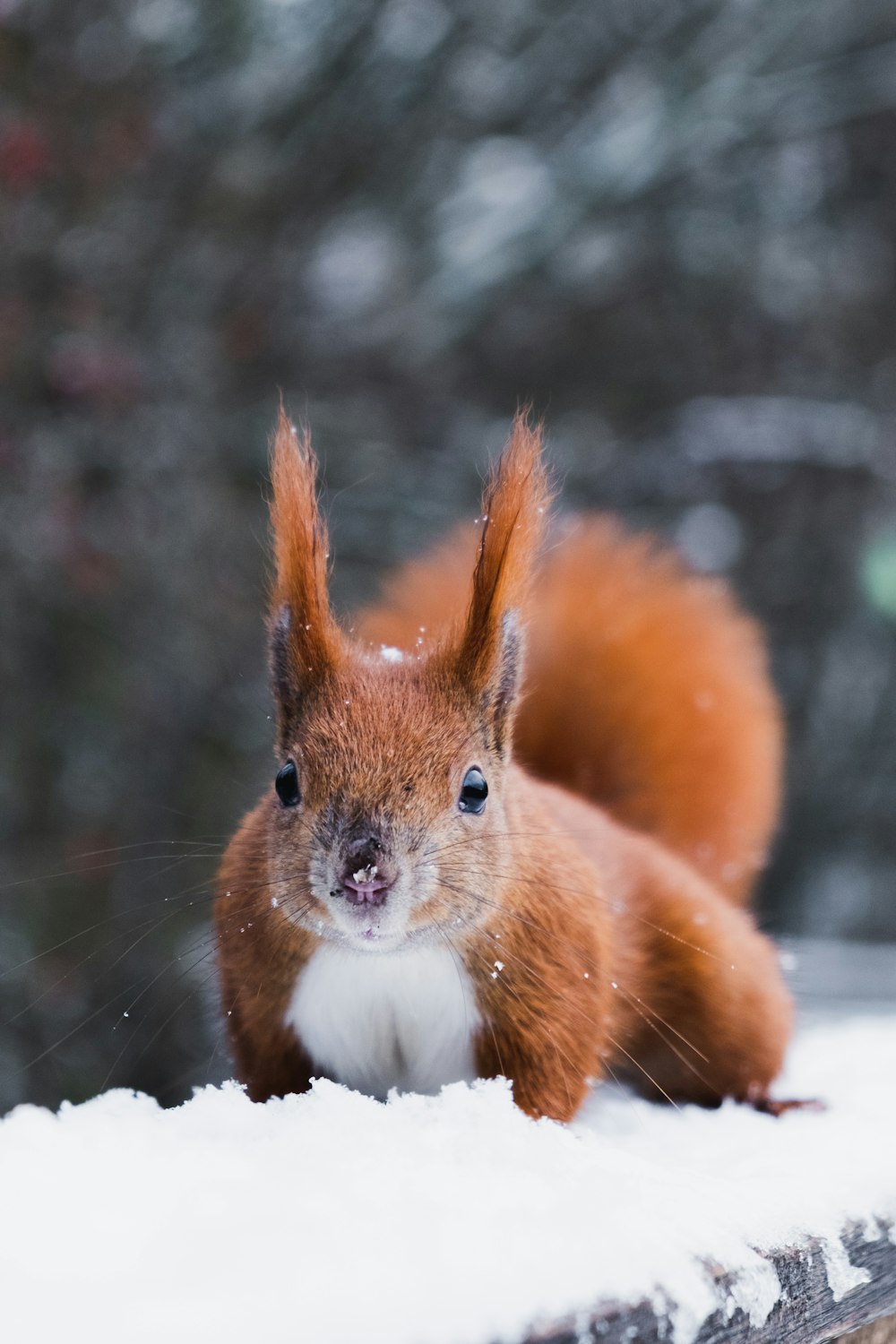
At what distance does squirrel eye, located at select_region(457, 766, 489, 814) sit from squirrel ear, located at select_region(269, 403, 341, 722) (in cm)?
13

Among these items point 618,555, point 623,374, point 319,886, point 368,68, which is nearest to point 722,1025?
point 319,886

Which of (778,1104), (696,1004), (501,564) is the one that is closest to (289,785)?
(501,564)

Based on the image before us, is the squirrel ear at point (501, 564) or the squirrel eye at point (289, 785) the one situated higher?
the squirrel ear at point (501, 564)

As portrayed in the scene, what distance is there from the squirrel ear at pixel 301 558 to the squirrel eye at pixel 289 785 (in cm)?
6

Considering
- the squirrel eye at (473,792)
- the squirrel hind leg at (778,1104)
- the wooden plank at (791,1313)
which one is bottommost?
the squirrel hind leg at (778,1104)

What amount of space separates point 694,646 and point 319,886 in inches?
28.8

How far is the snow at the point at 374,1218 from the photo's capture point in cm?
66

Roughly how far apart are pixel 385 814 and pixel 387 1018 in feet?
0.60

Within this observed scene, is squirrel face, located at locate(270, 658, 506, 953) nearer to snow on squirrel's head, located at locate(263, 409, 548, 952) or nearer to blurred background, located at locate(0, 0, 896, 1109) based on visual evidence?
snow on squirrel's head, located at locate(263, 409, 548, 952)

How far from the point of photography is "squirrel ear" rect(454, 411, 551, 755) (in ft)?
3.13

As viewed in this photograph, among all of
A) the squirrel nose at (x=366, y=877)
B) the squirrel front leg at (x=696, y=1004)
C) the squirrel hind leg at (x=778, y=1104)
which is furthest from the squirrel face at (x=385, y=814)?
the squirrel hind leg at (x=778, y=1104)

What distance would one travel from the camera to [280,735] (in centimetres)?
102

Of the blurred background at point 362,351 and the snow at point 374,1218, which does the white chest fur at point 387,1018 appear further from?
the blurred background at point 362,351

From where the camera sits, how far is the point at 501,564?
96cm
